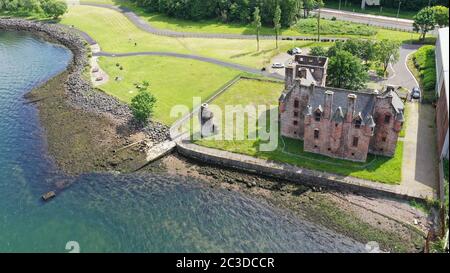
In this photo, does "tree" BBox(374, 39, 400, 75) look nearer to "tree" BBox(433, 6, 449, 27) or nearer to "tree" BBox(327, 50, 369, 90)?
"tree" BBox(327, 50, 369, 90)

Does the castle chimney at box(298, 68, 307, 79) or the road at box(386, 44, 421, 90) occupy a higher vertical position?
the castle chimney at box(298, 68, 307, 79)

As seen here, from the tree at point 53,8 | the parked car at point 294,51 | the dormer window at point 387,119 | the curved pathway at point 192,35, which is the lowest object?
the dormer window at point 387,119

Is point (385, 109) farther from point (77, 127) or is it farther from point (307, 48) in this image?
point (77, 127)

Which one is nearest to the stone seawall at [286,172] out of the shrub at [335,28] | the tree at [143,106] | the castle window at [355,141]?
the castle window at [355,141]

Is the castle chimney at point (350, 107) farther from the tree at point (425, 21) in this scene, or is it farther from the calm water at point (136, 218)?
the tree at point (425, 21)

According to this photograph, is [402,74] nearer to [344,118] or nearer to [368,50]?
[368,50]

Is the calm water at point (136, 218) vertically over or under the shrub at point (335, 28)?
under

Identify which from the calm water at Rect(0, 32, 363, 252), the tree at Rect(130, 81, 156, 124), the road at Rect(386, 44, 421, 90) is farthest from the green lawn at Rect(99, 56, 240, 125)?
the road at Rect(386, 44, 421, 90)
